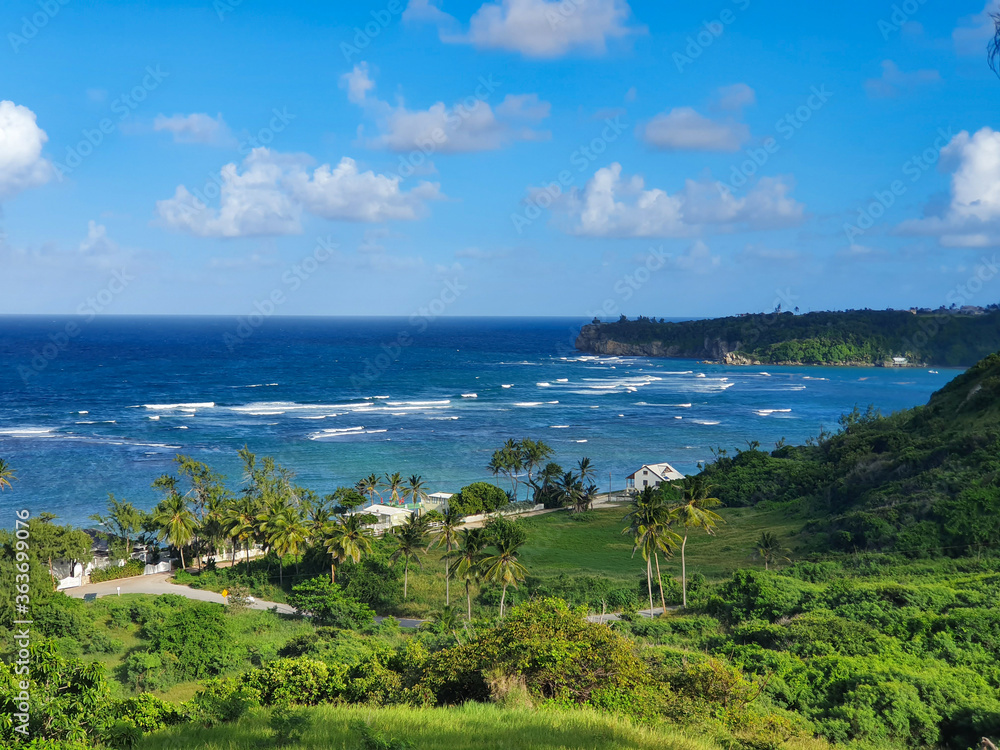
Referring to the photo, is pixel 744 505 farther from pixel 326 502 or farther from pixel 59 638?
pixel 59 638

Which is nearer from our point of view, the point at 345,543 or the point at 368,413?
the point at 345,543

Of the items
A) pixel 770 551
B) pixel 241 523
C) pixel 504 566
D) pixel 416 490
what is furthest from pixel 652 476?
pixel 241 523

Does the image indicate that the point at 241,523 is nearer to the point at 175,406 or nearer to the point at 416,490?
the point at 416,490

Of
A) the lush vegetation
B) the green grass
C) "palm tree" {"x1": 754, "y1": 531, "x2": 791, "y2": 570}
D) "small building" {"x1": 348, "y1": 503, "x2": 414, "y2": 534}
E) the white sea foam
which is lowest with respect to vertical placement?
"small building" {"x1": 348, "y1": 503, "x2": 414, "y2": 534}

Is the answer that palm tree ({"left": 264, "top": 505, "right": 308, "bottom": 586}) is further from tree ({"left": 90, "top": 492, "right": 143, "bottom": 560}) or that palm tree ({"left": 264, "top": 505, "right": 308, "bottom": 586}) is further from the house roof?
the house roof

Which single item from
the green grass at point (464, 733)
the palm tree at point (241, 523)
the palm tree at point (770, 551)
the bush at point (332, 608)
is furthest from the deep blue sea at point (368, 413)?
the green grass at point (464, 733)

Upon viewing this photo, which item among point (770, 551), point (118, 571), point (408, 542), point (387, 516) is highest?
point (408, 542)

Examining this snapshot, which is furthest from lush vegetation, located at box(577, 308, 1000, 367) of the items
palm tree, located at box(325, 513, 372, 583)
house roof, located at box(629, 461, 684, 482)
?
palm tree, located at box(325, 513, 372, 583)
